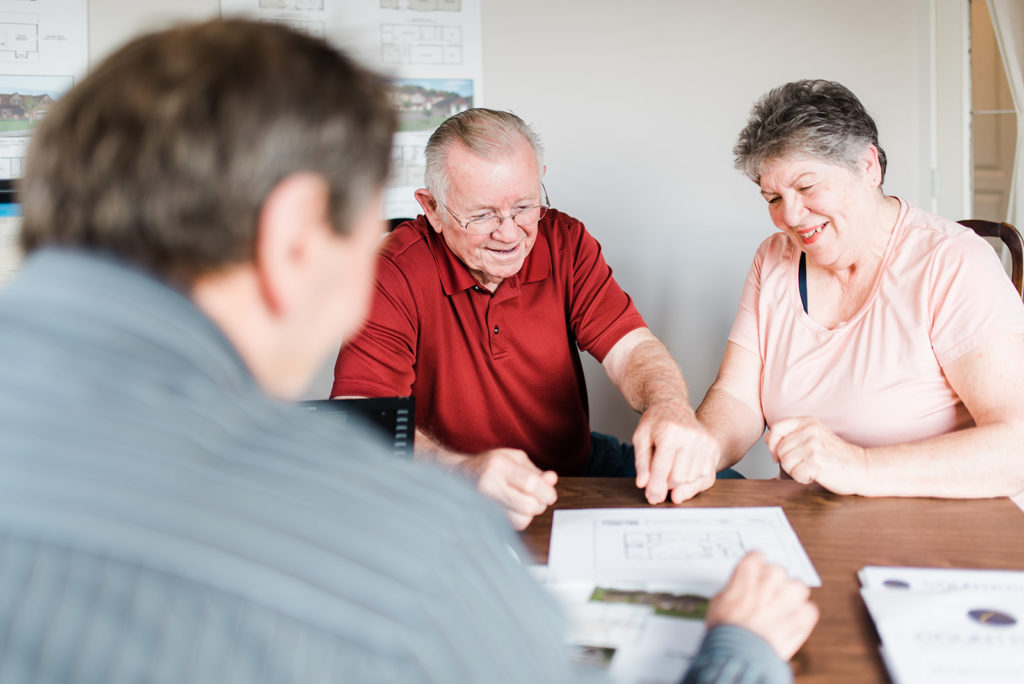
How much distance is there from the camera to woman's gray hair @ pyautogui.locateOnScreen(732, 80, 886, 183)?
1.55m

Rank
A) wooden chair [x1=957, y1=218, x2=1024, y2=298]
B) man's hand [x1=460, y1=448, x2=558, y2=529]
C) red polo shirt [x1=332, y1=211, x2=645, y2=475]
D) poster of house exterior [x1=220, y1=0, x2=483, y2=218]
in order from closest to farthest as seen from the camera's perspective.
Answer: man's hand [x1=460, y1=448, x2=558, y2=529] → red polo shirt [x1=332, y1=211, x2=645, y2=475] → wooden chair [x1=957, y1=218, x2=1024, y2=298] → poster of house exterior [x1=220, y1=0, x2=483, y2=218]

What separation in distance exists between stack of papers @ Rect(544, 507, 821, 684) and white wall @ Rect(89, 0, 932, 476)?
1804mm

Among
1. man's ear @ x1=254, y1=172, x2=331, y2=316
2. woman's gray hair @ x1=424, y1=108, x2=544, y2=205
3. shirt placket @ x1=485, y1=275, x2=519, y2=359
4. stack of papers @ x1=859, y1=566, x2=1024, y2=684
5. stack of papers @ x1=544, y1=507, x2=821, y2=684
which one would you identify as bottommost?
stack of papers @ x1=544, y1=507, x2=821, y2=684

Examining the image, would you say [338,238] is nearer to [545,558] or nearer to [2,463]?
[2,463]

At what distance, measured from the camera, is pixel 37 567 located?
36 centimetres

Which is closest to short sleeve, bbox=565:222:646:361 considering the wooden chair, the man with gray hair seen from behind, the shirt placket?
the shirt placket

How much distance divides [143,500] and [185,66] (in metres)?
0.26

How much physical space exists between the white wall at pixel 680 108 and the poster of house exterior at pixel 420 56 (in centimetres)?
8

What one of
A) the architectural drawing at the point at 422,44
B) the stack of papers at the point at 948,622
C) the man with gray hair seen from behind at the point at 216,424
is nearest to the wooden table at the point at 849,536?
the stack of papers at the point at 948,622

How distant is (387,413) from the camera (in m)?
1.32

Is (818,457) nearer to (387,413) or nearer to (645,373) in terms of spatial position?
(645,373)

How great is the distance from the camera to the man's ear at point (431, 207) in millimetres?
1818

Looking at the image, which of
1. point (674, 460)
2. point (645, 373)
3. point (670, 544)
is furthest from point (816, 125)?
point (670, 544)

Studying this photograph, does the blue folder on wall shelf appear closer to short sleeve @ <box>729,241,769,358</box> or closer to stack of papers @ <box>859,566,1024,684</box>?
stack of papers @ <box>859,566,1024,684</box>
